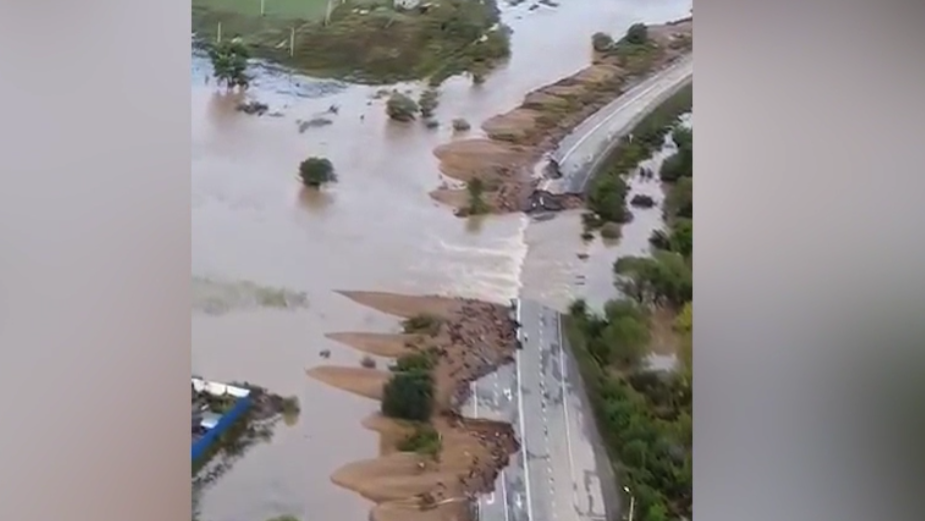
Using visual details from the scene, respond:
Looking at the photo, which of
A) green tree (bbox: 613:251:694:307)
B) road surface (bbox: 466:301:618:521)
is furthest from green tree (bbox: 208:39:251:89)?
green tree (bbox: 613:251:694:307)

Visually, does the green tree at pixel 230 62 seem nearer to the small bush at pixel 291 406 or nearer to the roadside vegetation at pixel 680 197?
the small bush at pixel 291 406

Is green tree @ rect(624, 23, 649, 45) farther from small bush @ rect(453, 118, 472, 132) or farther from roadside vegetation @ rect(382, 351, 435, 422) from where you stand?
roadside vegetation @ rect(382, 351, 435, 422)

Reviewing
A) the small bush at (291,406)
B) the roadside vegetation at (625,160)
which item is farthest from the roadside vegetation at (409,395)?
the roadside vegetation at (625,160)

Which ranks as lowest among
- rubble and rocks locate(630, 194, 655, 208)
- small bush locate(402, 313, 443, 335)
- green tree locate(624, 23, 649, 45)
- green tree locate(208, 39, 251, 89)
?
small bush locate(402, 313, 443, 335)
